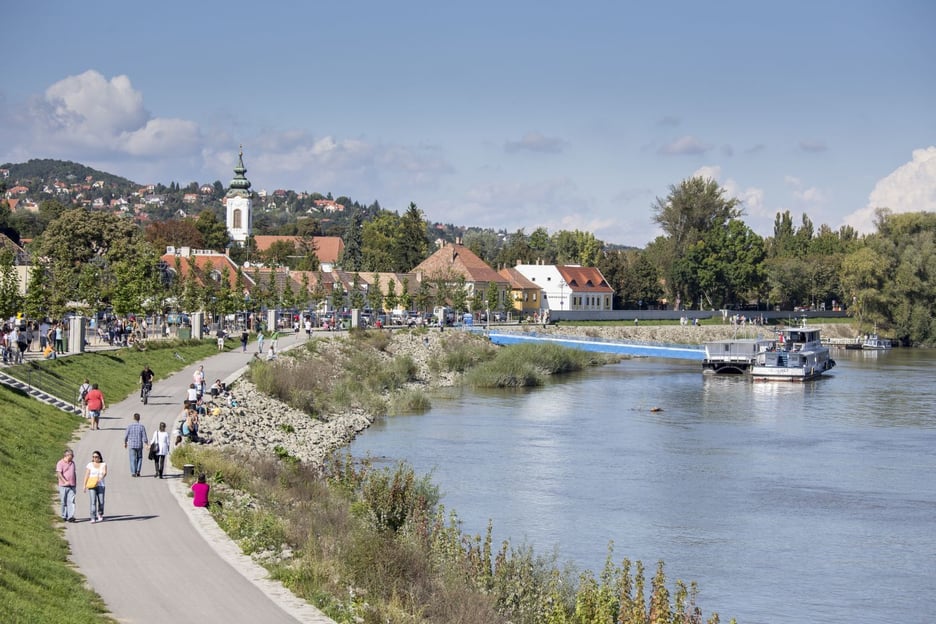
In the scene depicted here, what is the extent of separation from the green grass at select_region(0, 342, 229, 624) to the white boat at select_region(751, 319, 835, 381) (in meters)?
43.6

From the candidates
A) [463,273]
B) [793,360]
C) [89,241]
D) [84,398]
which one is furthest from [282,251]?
[84,398]

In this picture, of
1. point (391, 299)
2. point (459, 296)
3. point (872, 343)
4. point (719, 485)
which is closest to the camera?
point (719, 485)

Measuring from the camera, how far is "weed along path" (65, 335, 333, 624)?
14.4m

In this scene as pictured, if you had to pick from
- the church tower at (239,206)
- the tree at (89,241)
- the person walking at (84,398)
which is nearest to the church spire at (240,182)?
the church tower at (239,206)

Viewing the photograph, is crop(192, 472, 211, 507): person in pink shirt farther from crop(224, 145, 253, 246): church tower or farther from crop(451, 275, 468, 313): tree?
crop(224, 145, 253, 246): church tower

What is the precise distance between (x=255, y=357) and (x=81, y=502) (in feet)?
96.9

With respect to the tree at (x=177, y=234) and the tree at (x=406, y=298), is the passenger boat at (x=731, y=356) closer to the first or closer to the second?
the tree at (x=406, y=298)

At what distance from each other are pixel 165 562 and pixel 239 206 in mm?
146538

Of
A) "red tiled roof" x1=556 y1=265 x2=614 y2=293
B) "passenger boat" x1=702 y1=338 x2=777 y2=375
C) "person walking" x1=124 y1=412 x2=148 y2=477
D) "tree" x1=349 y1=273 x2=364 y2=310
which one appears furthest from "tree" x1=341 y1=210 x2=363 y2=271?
"person walking" x1=124 y1=412 x2=148 y2=477

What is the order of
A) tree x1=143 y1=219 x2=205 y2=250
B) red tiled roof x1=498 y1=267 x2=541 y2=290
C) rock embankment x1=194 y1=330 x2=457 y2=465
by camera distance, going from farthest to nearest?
tree x1=143 y1=219 x2=205 y2=250 < red tiled roof x1=498 y1=267 x2=541 y2=290 < rock embankment x1=194 y1=330 x2=457 y2=465

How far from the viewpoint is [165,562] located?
16.4m

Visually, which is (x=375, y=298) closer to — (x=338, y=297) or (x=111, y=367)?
(x=338, y=297)

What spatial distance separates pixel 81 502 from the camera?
20.3 m

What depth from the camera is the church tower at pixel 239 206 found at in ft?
520
